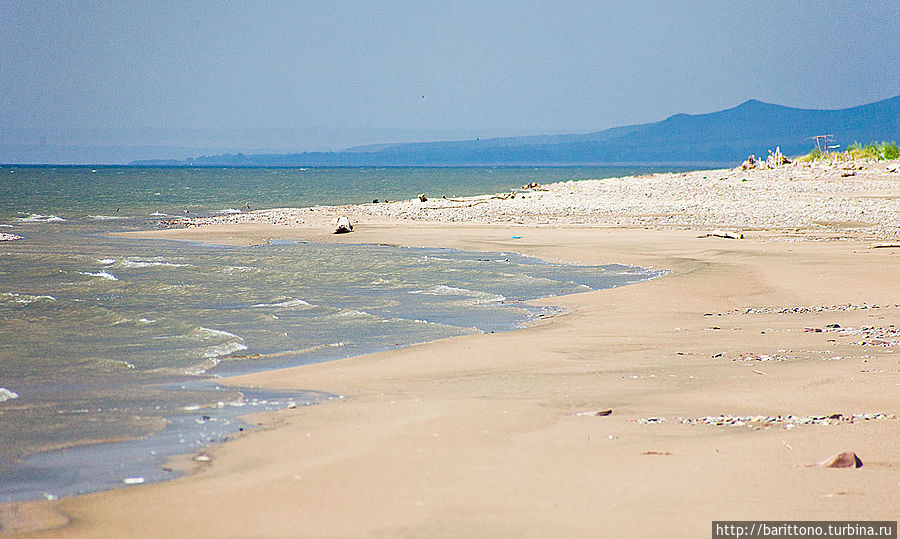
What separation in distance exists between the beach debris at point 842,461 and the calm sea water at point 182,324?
3.93 meters

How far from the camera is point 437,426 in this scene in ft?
20.0

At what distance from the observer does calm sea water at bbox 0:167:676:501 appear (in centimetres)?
620

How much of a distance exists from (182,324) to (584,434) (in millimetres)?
6978

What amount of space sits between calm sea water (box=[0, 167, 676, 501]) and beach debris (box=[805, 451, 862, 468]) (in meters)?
3.93

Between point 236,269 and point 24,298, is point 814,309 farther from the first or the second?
point 24,298

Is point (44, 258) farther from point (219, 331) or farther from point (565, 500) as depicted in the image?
point (565, 500)

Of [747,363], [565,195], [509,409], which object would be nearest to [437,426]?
[509,409]

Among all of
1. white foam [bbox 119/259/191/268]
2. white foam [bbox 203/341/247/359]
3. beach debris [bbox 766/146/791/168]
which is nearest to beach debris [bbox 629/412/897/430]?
white foam [bbox 203/341/247/359]

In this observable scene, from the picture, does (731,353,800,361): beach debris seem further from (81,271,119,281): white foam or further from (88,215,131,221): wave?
(88,215,131,221): wave

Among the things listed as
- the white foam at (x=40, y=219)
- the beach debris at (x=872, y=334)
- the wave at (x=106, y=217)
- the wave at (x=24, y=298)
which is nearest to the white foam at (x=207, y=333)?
the wave at (x=24, y=298)

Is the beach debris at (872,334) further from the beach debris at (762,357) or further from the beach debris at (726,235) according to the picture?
the beach debris at (726,235)

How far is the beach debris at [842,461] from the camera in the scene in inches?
189

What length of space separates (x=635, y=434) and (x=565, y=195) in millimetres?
29596

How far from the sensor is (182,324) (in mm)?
11156
